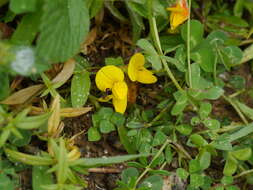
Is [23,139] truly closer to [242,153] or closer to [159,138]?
[159,138]

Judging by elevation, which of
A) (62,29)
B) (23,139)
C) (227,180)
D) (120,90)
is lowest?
(227,180)

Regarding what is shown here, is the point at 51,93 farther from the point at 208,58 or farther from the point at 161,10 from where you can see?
the point at 208,58

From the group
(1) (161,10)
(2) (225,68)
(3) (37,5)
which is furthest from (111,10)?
(2) (225,68)

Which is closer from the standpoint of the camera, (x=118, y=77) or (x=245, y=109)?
(x=118, y=77)

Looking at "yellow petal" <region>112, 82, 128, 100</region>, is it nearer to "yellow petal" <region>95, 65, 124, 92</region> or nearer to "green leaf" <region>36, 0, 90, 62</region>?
"yellow petal" <region>95, 65, 124, 92</region>

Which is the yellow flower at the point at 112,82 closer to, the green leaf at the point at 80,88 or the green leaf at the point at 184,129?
the green leaf at the point at 80,88

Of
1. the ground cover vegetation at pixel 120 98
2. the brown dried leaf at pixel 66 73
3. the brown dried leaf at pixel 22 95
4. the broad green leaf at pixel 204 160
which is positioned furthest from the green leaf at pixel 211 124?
the brown dried leaf at pixel 22 95

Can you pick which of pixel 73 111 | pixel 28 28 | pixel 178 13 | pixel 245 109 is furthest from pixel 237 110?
pixel 28 28

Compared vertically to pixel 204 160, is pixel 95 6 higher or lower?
higher
